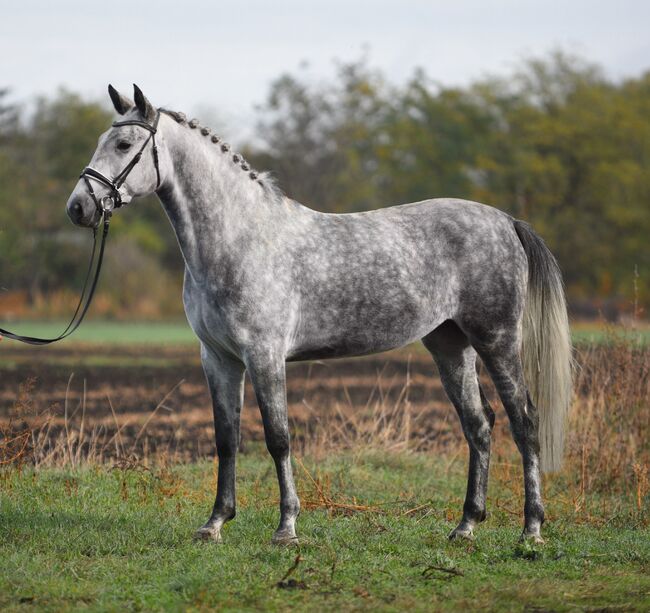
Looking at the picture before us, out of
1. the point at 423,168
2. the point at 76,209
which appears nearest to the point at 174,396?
the point at 76,209

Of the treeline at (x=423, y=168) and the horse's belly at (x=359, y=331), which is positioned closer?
the horse's belly at (x=359, y=331)

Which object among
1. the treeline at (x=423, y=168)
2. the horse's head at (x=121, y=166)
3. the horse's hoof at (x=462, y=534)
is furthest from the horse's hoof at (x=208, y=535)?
the treeline at (x=423, y=168)

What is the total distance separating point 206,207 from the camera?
6.07 metres

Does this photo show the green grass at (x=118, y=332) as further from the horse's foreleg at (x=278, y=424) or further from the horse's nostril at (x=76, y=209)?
the horse's nostril at (x=76, y=209)

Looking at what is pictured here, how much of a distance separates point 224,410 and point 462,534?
1.80 meters

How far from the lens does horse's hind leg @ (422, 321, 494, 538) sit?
21.9ft

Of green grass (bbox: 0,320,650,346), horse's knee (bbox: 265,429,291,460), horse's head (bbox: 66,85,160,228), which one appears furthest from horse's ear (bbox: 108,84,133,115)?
green grass (bbox: 0,320,650,346)

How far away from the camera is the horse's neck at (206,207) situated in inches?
236

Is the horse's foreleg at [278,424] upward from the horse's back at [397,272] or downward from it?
downward

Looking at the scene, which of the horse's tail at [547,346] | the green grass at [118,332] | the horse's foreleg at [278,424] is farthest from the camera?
the green grass at [118,332]

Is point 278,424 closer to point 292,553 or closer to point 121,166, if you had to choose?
point 292,553

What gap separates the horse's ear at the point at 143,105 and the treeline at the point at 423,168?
31059 millimetres

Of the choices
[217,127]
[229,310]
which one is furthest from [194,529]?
[217,127]

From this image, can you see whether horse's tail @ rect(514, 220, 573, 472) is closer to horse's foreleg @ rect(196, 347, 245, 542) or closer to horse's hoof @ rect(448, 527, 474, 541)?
horse's hoof @ rect(448, 527, 474, 541)
